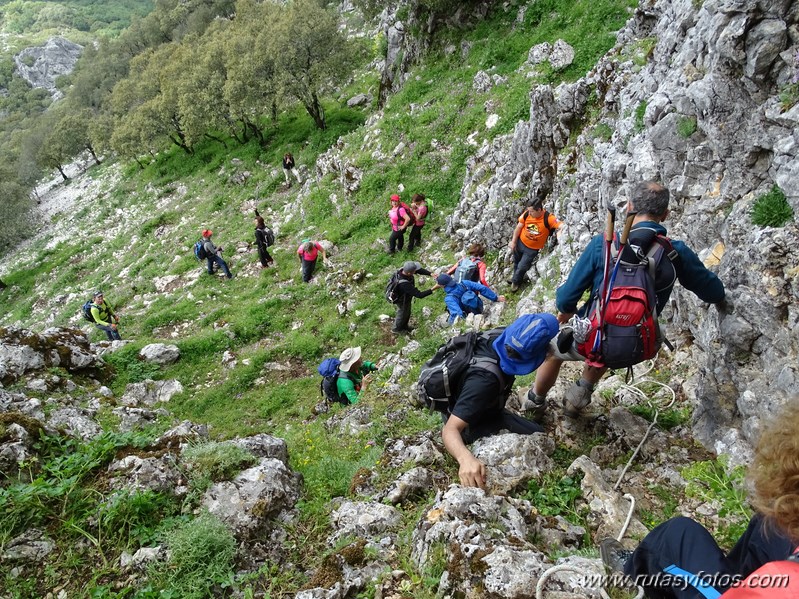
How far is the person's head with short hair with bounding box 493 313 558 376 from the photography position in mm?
4566

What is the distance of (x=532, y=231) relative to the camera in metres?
12.3

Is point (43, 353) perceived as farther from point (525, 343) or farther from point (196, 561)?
point (525, 343)

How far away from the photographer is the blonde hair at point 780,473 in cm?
230

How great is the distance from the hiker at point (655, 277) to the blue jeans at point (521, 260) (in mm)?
7073

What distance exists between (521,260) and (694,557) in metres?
10.6

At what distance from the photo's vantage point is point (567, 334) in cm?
506

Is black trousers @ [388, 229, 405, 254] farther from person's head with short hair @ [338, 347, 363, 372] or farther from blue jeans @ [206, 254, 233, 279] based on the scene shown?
blue jeans @ [206, 254, 233, 279]

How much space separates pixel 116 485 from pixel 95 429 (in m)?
2.16

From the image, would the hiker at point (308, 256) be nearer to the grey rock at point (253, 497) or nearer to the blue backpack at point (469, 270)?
the blue backpack at point (469, 270)

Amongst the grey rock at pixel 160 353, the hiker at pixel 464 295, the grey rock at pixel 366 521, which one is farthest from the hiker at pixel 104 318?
the grey rock at pixel 366 521

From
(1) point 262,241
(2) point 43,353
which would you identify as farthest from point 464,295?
(1) point 262,241

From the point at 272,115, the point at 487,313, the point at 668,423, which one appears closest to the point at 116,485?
the point at 668,423

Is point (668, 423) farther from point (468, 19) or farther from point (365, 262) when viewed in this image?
point (468, 19)

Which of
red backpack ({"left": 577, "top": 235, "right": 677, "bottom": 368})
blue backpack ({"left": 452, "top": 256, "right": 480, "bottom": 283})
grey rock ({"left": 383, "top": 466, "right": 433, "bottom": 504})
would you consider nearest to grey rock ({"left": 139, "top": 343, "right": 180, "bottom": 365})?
blue backpack ({"left": 452, "top": 256, "right": 480, "bottom": 283})
